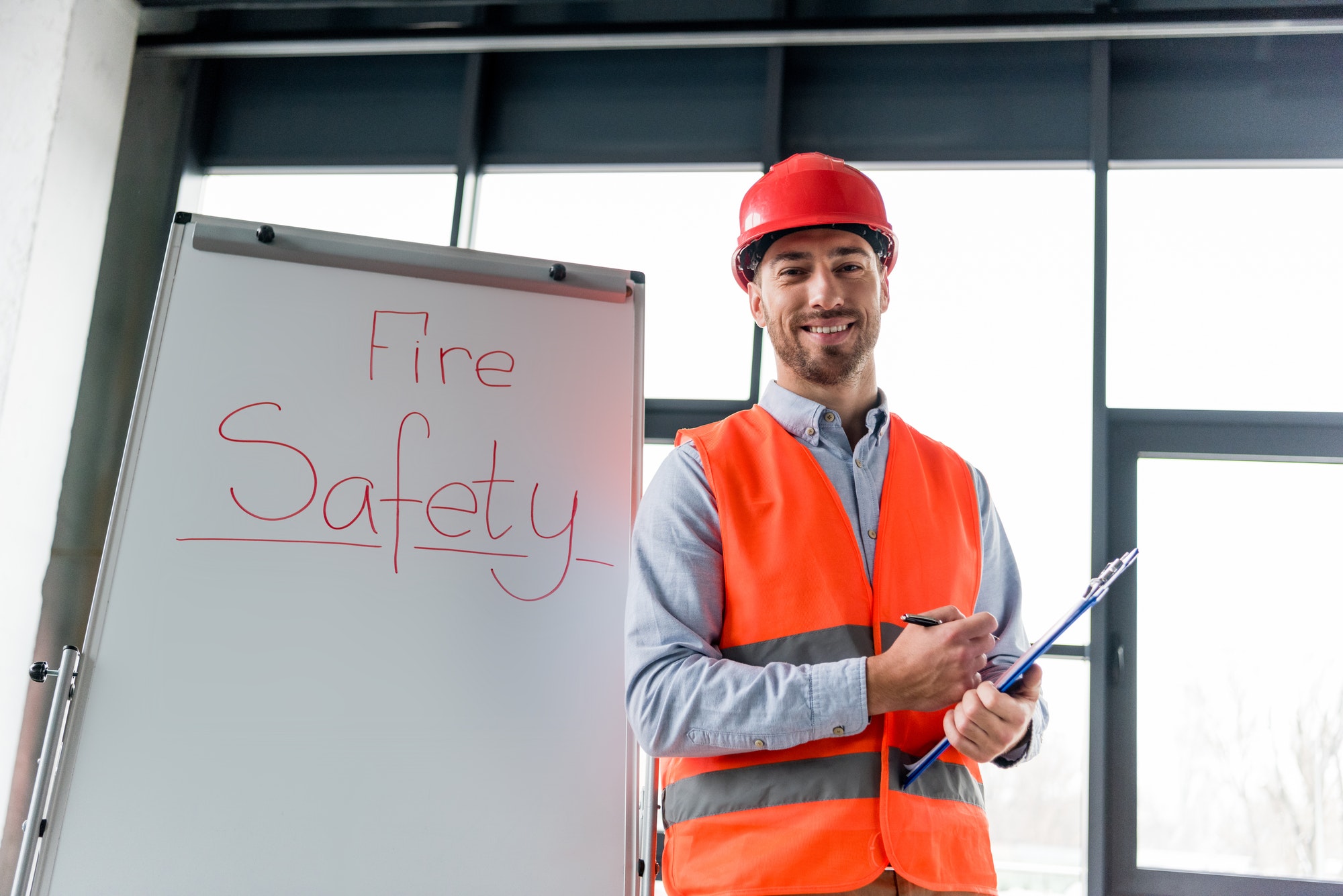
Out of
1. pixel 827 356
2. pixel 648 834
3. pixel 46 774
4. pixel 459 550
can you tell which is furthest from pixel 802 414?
pixel 46 774

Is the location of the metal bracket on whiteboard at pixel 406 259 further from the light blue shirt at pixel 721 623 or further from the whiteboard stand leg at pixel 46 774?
the whiteboard stand leg at pixel 46 774

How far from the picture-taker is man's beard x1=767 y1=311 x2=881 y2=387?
55.4 inches

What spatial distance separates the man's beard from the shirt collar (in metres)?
0.04

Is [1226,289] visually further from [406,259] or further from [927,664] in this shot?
[406,259]

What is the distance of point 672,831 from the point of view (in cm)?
118

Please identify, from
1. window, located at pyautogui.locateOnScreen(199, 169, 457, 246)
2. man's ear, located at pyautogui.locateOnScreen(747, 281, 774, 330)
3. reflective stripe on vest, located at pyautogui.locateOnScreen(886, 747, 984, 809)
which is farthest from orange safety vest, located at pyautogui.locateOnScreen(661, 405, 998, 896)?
window, located at pyautogui.locateOnScreen(199, 169, 457, 246)

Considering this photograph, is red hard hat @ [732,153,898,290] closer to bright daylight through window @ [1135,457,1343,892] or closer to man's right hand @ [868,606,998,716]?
man's right hand @ [868,606,998,716]

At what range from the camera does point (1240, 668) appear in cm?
234

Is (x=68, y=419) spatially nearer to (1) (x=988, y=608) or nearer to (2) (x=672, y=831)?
(2) (x=672, y=831)

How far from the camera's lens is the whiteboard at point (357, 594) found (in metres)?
1.31

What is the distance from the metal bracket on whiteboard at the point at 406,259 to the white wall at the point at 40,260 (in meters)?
1.17

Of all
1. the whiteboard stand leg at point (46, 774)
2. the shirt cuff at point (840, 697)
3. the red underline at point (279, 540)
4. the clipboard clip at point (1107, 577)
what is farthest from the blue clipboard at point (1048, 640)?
the whiteboard stand leg at point (46, 774)

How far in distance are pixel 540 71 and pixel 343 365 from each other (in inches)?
68.1

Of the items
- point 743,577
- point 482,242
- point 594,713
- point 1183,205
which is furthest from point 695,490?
point 1183,205
